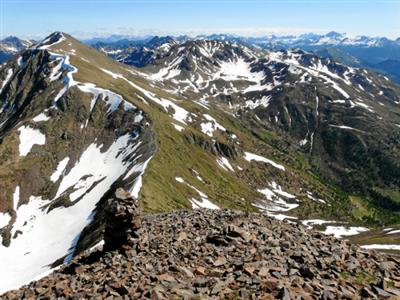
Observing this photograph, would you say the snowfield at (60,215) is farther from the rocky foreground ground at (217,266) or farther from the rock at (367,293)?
the rock at (367,293)

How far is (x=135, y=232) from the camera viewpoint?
39.0 metres

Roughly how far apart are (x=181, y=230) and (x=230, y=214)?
34.5 feet

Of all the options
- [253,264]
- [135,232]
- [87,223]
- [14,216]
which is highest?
[253,264]

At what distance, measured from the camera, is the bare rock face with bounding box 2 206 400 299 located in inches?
977

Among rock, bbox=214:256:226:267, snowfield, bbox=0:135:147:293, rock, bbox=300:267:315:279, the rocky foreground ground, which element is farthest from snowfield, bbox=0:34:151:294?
rock, bbox=300:267:315:279

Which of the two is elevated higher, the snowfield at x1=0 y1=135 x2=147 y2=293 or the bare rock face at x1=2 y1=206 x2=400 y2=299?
the bare rock face at x1=2 y1=206 x2=400 y2=299

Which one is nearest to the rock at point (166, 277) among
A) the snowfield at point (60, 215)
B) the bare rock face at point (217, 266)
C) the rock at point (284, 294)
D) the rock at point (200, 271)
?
the bare rock face at point (217, 266)

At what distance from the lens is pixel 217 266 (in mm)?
30703

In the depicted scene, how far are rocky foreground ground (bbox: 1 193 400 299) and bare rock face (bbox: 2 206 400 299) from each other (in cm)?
7

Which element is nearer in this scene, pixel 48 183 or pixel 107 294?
A: pixel 107 294

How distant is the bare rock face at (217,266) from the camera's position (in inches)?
977

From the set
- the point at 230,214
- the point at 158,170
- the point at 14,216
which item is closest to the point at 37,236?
the point at 14,216

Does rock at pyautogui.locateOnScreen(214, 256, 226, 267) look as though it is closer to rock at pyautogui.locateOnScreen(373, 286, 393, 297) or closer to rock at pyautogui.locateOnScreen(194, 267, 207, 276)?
rock at pyautogui.locateOnScreen(194, 267, 207, 276)

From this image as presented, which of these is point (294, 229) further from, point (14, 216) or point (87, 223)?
point (14, 216)
